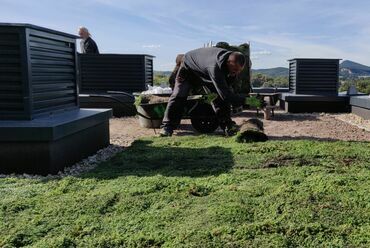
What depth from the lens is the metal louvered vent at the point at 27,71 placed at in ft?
14.3

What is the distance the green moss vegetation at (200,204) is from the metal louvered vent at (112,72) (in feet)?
23.4

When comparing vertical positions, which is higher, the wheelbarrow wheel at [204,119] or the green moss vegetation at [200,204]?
the wheelbarrow wheel at [204,119]

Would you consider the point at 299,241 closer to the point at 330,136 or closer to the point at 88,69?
the point at 330,136

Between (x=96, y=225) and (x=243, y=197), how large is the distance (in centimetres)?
109

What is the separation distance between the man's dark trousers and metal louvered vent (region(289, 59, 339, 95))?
615 cm

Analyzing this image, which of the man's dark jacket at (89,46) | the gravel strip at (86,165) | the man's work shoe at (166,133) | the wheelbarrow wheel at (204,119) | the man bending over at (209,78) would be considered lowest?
the gravel strip at (86,165)

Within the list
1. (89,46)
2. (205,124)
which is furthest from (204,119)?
(89,46)

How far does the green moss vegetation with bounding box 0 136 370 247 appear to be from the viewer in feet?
8.28

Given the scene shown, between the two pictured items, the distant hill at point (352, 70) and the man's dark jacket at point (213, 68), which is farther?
the distant hill at point (352, 70)

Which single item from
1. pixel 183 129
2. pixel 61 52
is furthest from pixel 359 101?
pixel 61 52

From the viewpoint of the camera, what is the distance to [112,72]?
11516 mm

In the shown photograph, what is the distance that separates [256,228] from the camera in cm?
262

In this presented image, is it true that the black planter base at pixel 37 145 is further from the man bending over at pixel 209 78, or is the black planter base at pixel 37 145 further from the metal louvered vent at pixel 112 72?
the metal louvered vent at pixel 112 72

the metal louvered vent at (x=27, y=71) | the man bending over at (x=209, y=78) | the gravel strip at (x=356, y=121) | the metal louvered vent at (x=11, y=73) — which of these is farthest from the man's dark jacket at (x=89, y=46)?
the metal louvered vent at (x=11, y=73)
